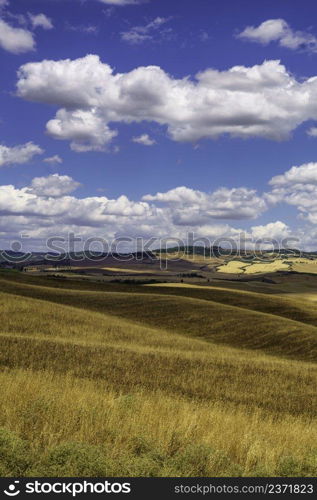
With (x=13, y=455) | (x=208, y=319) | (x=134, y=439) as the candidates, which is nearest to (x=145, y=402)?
(x=134, y=439)

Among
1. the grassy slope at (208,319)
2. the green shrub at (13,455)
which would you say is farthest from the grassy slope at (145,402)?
the grassy slope at (208,319)

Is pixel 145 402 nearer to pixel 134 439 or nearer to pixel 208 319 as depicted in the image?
pixel 134 439

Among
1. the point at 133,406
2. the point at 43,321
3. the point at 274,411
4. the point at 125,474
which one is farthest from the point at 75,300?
the point at 125,474

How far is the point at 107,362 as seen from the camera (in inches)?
917

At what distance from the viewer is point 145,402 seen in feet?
42.8

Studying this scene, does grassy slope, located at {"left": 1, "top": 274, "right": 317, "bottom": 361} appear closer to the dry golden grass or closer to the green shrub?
the dry golden grass

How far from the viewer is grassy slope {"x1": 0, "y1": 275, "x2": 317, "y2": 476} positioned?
8359mm

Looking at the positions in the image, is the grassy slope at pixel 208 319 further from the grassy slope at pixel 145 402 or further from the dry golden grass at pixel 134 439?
the dry golden grass at pixel 134 439

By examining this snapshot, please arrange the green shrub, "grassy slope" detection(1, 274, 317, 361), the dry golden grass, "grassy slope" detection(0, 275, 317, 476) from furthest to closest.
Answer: "grassy slope" detection(1, 274, 317, 361) < "grassy slope" detection(0, 275, 317, 476) < the dry golden grass < the green shrub

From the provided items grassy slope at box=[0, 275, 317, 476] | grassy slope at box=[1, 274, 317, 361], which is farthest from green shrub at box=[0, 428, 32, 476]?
grassy slope at box=[1, 274, 317, 361]

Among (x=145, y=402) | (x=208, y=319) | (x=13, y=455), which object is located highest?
(x=13, y=455)

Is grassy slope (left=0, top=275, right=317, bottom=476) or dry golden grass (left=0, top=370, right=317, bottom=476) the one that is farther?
grassy slope (left=0, top=275, right=317, bottom=476)

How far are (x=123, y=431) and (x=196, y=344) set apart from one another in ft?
92.6
